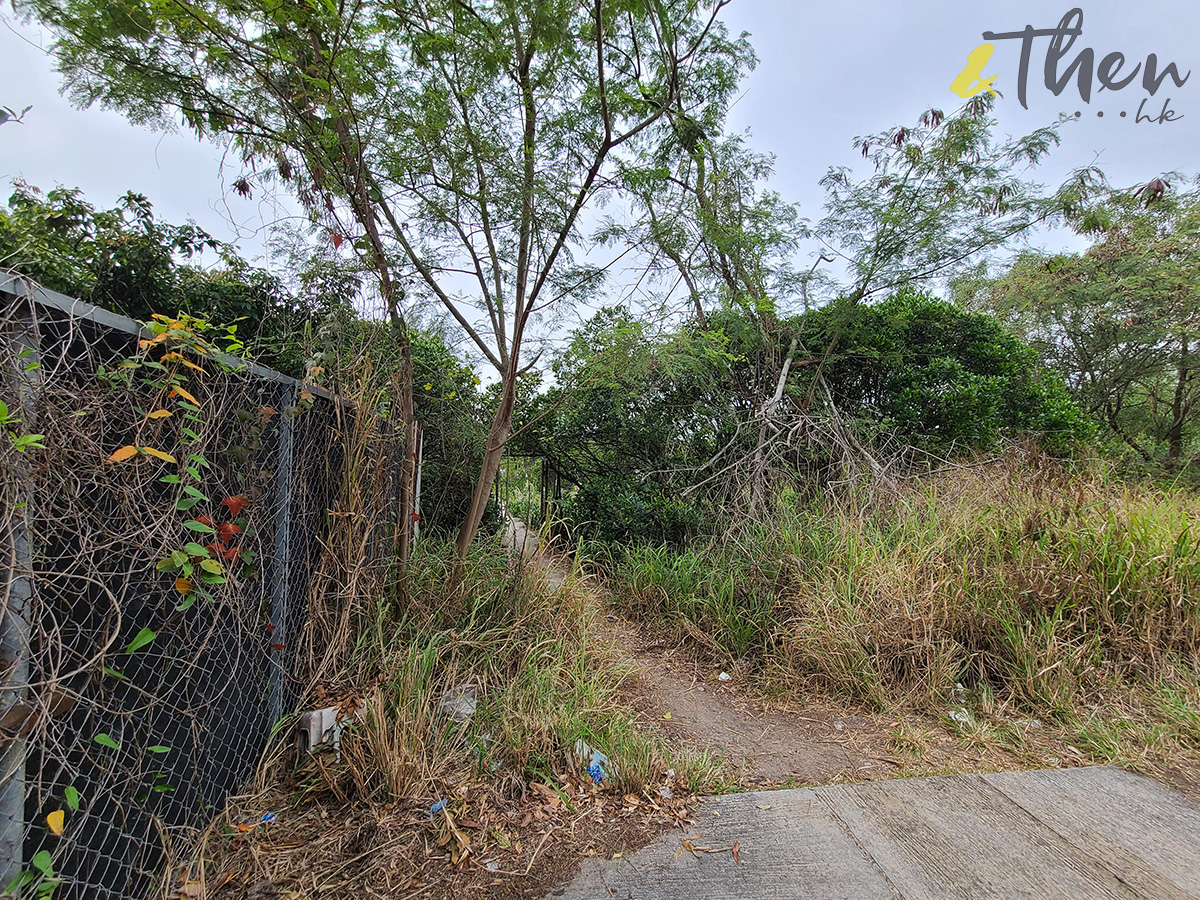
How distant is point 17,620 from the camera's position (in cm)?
114

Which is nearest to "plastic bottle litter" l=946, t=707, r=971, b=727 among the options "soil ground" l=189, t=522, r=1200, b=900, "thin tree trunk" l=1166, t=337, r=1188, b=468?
"soil ground" l=189, t=522, r=1200, b=900

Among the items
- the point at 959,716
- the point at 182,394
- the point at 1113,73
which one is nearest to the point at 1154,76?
the point at 1113,73

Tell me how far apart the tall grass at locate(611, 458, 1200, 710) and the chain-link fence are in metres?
3.09

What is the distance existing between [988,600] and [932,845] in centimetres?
184

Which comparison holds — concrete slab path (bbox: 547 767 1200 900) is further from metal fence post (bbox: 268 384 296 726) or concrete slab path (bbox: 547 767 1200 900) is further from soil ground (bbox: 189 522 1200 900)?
metal fence post (bbox: 268 384 296 726)

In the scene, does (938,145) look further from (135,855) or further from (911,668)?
(135,855)

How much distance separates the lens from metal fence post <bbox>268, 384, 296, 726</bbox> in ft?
7.10

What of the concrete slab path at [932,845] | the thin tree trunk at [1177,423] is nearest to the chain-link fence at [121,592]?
the concrete slab path at [932,845]

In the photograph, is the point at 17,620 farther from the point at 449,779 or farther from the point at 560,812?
the point at 560,812

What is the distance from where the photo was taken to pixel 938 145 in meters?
4.91

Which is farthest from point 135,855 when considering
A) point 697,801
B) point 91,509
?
point 697,801

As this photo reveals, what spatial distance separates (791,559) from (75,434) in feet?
12.9

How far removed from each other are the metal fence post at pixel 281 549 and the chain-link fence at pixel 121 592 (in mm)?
67

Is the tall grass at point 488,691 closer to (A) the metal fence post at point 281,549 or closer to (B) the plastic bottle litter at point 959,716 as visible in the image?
(A) the metal fence post at point 281,549
